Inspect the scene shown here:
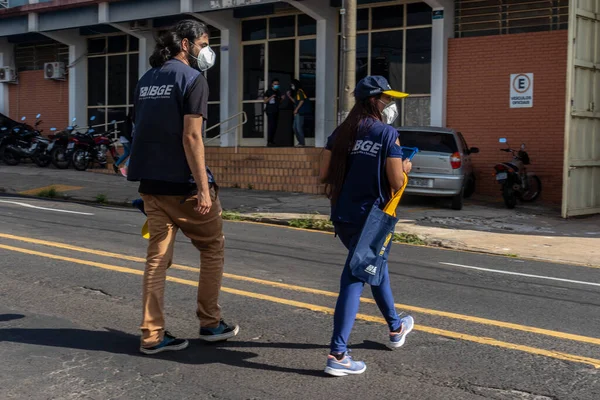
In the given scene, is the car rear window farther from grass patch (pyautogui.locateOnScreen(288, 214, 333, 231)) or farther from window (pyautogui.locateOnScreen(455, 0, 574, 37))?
window (pyautogui.locateOnScreen(455, 0, 574, 37))

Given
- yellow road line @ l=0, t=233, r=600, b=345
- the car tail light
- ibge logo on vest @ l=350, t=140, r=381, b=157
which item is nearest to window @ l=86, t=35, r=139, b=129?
the car tail light

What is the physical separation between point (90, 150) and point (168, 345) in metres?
17.9

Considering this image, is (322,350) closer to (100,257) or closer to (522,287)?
(522,287)

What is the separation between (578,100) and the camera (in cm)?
1555

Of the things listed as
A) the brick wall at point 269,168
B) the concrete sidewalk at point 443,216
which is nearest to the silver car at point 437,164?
the concrete sidewalk at point 443,216

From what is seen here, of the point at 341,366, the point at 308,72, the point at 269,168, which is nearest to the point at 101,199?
the point at 269,168

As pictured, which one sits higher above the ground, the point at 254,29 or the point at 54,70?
the point at 254,29

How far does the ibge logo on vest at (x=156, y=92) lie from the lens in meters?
5.10

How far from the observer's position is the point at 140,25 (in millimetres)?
24969

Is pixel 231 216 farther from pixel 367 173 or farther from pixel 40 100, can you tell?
pixel 40 100

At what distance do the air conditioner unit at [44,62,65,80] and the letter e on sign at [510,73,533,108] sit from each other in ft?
53.1

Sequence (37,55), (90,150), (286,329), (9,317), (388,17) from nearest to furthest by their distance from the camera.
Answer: (286,329), (9,317), (388,17), (90,150), (37,55)

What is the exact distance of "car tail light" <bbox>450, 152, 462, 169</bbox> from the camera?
15641mm

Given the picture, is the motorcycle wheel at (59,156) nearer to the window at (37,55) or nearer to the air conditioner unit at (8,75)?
the window at (37,55)
